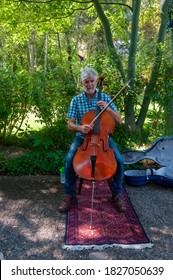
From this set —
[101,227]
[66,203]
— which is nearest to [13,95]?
[66,203]

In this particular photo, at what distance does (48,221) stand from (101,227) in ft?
1.67

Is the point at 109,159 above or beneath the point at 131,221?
above

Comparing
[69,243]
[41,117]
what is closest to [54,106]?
[41,117]

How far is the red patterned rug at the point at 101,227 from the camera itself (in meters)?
2.25

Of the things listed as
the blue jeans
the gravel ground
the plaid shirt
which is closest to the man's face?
the plaid shirt

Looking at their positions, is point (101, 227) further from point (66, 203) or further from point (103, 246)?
point (66, 203)

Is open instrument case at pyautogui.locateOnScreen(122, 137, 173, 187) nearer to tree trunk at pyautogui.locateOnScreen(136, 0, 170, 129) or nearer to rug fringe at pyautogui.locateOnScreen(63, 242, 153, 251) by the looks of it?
tree trunk at pyautogui.locateOnScreen(136, 0, 170, 129)

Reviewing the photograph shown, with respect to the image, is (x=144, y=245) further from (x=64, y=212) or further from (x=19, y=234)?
(x=19, y=234)

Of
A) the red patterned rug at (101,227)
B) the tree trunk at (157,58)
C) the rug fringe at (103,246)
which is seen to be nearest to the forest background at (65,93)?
the tree trunk at (157,58)

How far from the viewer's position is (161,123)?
4.61 metres

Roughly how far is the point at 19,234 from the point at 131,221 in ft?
3.38

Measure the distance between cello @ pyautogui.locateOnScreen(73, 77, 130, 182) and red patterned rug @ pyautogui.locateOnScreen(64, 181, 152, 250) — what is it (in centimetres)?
44

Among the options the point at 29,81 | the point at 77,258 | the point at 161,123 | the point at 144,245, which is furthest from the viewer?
the point at 161,123

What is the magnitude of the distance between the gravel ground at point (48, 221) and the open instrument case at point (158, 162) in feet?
0.31
